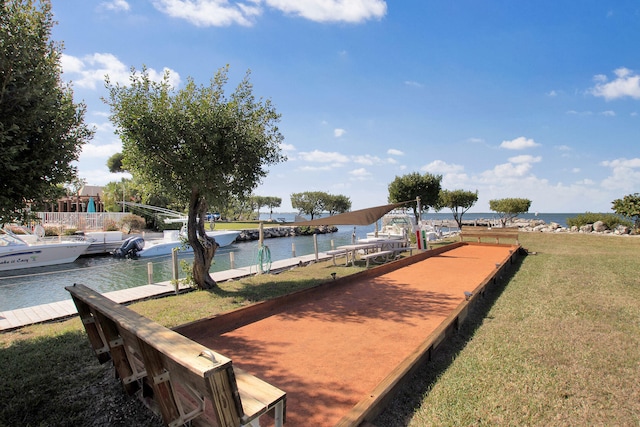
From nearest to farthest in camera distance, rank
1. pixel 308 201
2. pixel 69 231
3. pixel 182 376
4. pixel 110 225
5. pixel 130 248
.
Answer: pixel 182 376
pixel 130 248
pixel 69 231
pixel 110 225
pixel 308 201

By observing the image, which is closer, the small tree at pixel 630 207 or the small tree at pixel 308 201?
the small tree at pixel 630 207

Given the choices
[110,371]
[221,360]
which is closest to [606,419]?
[221,360]

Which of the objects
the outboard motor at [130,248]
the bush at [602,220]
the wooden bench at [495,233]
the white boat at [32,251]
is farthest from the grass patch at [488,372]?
the bush at [602,220]

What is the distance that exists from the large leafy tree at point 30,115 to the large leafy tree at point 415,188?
20211 mm

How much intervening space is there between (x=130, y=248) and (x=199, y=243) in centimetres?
1392

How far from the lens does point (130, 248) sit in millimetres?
19500

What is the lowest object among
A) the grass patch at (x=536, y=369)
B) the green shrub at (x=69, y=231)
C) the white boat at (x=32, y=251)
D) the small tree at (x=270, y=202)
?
the grass patch at (x=536, y=369)

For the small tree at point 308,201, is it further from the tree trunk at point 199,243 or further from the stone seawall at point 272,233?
the tree trunk at point 199,243

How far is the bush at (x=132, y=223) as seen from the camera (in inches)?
1140

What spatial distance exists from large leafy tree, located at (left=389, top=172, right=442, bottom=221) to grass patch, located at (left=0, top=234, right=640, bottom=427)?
16.2 meters

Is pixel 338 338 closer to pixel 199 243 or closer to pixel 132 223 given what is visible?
pixel 199 243

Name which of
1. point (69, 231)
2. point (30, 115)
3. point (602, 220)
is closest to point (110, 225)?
point (69, 231)

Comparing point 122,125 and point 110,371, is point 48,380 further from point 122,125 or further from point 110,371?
point 122,125

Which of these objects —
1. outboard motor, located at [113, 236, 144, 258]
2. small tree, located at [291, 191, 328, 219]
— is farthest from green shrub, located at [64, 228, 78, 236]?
small tree, located at [291, 191, 328, 219]
